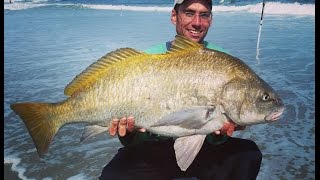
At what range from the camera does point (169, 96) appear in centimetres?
253

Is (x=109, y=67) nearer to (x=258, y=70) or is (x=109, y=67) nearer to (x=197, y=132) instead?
(x=197, y=132)

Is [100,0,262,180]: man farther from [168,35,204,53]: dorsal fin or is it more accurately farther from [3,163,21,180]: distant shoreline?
[3,163,21,180]: distant shoreline

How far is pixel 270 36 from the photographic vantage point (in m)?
13.6

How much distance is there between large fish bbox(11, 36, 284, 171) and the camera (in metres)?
2.52

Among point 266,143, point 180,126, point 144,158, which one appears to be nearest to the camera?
point 180,126

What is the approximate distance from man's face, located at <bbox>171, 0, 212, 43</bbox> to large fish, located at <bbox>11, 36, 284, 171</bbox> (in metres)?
0.92

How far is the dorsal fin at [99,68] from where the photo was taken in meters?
2.60

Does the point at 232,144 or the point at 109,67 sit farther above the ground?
the point at 109,67

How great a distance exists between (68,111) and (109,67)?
40 centimetres

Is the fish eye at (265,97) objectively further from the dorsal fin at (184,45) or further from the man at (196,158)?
the man at (196,158)

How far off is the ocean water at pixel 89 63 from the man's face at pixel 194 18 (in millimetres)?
1744

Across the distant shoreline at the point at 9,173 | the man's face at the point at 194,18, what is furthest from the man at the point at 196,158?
the distant shoreline at the point at 9,173

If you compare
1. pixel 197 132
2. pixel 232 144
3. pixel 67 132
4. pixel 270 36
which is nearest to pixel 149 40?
pixel 270 36

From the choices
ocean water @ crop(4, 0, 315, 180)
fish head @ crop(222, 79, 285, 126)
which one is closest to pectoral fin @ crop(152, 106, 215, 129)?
fish head @ crop(222, 79, 285, 126)
